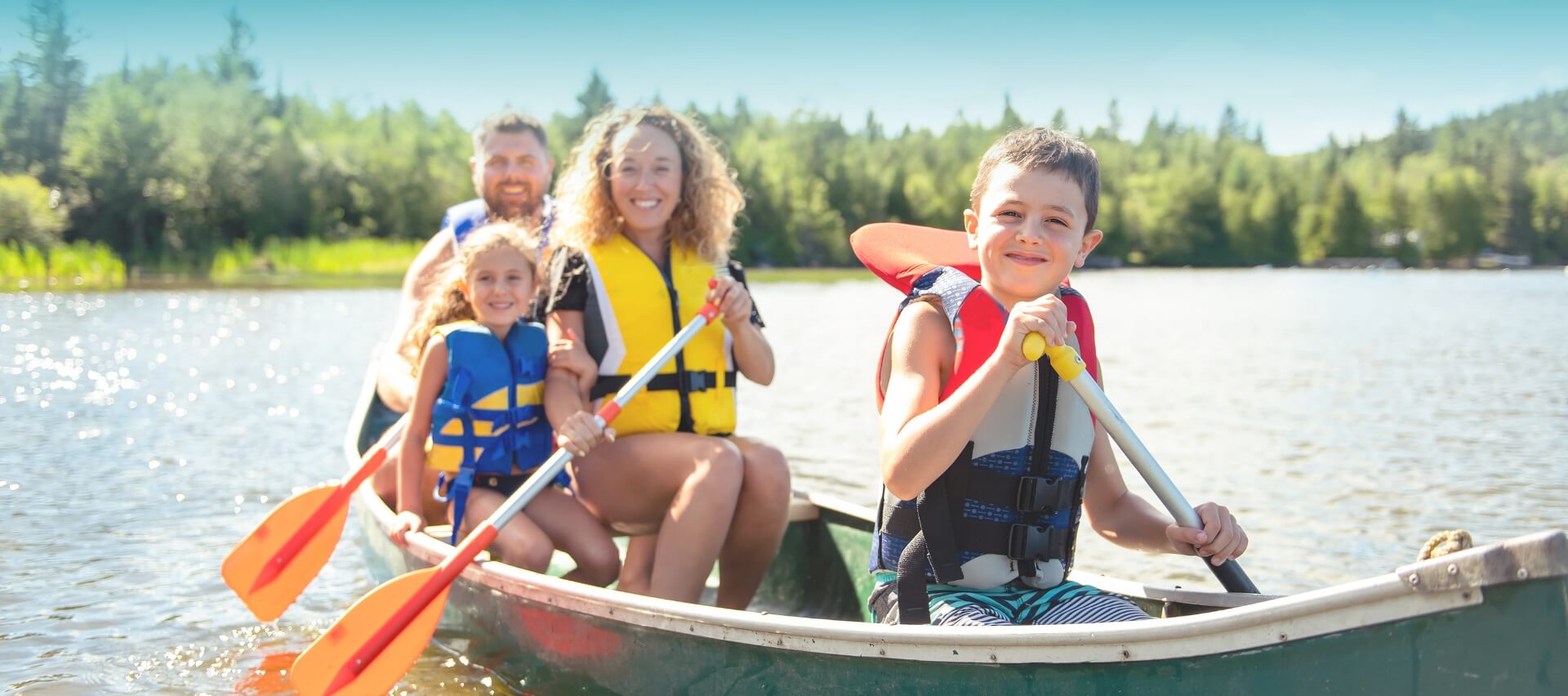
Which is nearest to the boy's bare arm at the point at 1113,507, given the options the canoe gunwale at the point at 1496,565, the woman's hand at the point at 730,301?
the canoe gunwale at the point at 1496,565

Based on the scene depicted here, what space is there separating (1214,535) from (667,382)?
5.31 ft

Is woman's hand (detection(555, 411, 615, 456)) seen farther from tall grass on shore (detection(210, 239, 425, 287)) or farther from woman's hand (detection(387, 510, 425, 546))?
tall grass on shore (detection(210, 239, 425, 287))

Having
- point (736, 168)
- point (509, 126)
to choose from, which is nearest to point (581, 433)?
point (509, 126)

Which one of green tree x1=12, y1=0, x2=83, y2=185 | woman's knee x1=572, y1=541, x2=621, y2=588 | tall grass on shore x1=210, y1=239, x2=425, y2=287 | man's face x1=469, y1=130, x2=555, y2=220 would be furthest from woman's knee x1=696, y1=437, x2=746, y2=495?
green tree x1=12, y1=0, x2=83, y2=185

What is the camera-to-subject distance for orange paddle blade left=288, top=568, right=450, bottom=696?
3.30 metres

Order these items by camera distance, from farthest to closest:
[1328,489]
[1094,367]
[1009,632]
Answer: [1328,489] → [1094,367] → [1009,632]

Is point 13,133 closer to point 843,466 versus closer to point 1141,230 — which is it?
point 843,466

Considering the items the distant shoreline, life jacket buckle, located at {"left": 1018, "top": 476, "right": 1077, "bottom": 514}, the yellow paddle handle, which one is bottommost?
the distant shoreline

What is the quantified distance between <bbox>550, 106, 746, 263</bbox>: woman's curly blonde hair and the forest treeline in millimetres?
11011

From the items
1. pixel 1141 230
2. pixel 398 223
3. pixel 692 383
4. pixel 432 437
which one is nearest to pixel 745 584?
pixel 692 383

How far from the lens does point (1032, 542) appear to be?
2.48m

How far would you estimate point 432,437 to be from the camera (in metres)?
3.75

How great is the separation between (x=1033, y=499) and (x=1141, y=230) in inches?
3065

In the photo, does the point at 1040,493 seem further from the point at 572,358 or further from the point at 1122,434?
the point at 572,358
